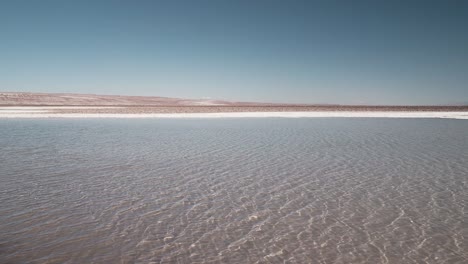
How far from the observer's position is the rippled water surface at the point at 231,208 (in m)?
3.31

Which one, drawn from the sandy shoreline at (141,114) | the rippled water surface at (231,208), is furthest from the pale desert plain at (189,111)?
the rippled water surface at (231,208)

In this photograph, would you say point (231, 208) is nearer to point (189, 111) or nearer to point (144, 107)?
point (189, 111)

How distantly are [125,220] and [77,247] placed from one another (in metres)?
0.81

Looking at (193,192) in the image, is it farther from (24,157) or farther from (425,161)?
(425,161)

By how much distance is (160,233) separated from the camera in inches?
147

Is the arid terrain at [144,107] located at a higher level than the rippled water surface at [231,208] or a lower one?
lower

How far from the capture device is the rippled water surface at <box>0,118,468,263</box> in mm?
3312

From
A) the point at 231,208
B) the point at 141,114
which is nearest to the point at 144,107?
the point at 141,114

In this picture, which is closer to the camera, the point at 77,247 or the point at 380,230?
the point at 77,247

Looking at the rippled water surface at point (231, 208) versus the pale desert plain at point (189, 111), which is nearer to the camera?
the rippled water surface at point (231, 208)

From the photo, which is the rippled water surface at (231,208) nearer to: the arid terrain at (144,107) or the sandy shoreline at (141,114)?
the sandy shoreline at (141,114)

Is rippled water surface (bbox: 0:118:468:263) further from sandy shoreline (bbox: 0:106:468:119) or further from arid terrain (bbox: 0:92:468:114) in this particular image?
arid terrain (bbox: 0:92:468:114)

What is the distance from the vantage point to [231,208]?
462 cm

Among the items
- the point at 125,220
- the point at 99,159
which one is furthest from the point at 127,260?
the point at 99,159
